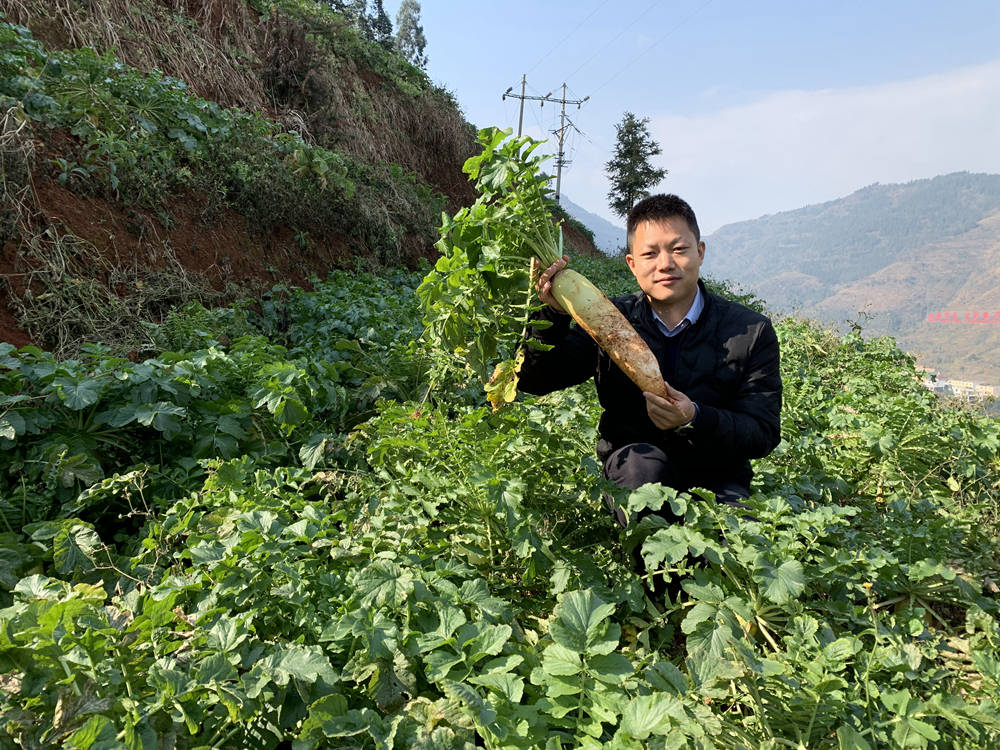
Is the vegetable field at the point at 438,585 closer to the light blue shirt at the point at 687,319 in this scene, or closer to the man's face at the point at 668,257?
the light blue shirt at the point at 687,319

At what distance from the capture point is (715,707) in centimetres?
183

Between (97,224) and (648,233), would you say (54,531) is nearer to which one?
(648,233)

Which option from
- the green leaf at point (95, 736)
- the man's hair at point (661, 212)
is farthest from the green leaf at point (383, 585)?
the man's hair at point (661, 212)

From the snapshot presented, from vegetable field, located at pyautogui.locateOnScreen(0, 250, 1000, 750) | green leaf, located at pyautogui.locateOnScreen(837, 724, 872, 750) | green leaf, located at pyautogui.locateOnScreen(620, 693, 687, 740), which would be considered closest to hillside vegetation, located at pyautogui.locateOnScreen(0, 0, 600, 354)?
vegetable field, located at pyautogui.locateOnScreen(0, 250, 1000, 750)

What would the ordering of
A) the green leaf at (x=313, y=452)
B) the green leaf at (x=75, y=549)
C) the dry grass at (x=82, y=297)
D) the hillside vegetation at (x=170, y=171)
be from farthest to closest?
the hillside vegetation at (x=170, y=171) < the dry grass at (x=82, y=297) < the green leaf at (x=313, y=452) < the green leaf at (x=75, y=549)

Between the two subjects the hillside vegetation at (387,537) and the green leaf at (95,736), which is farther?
the hillside vegetation at (387,537)

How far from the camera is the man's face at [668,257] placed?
2586 millimetres

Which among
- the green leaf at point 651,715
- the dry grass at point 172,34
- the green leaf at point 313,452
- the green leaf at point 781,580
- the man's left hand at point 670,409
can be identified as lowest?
the green leaf at point 651,715

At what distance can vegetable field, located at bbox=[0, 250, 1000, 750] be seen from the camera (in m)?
1.43

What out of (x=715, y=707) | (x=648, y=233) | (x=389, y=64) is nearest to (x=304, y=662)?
(x=715, y=707)

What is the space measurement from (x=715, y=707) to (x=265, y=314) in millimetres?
4884

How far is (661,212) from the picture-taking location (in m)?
2.64

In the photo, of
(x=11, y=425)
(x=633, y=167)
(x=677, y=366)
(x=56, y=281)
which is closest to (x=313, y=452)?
(x=11, y=425)

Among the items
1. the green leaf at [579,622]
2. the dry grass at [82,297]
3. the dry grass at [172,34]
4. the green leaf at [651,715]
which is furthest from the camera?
the dry grass at [172,34]
